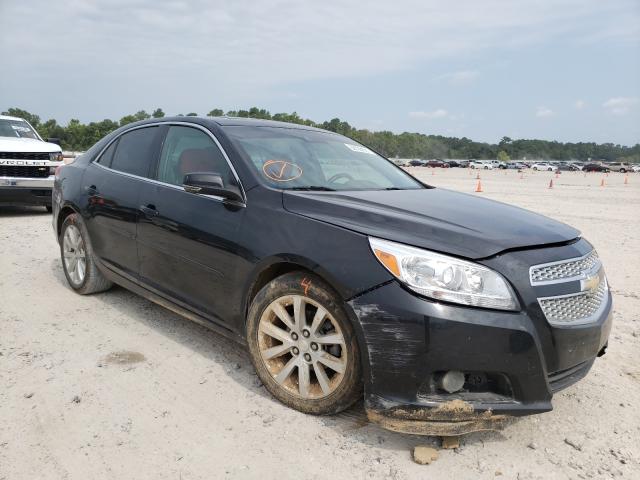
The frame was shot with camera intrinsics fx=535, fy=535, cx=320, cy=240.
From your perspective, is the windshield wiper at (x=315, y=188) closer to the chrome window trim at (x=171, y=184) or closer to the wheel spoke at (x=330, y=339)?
the chrome window trim at (x=171, y=184)

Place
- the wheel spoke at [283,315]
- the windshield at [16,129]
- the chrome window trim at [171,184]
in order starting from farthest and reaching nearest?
the windshield at [16,129] → the chrome window trim at [171,184] → the wheel spoke at [283,315]

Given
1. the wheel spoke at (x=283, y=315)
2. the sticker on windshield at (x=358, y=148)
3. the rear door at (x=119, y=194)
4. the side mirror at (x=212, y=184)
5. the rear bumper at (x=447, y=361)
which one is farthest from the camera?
the sticker on windshield at (x=358, y=148)

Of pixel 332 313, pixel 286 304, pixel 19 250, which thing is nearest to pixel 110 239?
pixel 286 304

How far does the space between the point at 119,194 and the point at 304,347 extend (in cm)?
219

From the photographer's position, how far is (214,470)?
2381 millimetres

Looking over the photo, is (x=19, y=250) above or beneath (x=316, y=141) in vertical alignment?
beneath

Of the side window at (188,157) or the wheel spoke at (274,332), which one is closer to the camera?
the wheel spoke at (274,332)

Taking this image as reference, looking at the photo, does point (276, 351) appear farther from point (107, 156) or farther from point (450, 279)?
point (107, 156)

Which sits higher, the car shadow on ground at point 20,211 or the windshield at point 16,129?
the windshield at point 16,129

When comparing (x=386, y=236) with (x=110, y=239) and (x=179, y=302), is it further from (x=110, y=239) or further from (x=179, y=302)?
(x=110, y=239)

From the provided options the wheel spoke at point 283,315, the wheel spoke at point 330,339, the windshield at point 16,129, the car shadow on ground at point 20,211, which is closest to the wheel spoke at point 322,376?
the wheel spoke at point 330,339

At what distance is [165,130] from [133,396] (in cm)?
202

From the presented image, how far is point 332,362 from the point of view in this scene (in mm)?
2693

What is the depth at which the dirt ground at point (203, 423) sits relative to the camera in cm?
243
